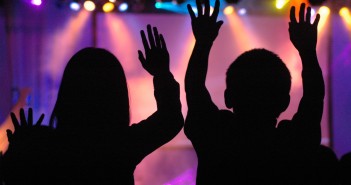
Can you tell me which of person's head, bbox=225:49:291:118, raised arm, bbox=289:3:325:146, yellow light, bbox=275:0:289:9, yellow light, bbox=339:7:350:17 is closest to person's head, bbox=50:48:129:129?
person's head, bbox=225:49:291:118

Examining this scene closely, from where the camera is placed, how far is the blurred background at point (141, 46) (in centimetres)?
470

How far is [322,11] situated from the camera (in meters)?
5.11

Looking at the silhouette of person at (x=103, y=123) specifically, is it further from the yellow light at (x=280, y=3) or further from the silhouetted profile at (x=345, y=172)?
the yellow light at (x=280, y=3)

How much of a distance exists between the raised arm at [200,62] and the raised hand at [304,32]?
239 mm

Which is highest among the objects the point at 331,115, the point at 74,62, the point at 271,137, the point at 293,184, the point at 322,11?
the point at 322,11

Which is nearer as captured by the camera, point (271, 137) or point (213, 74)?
point (271, 137)

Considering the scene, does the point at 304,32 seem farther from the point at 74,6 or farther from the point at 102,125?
the point at 74,6

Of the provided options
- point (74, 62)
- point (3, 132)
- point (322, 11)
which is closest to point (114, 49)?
point (3, 132)

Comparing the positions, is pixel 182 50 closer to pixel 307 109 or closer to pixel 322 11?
pixel 322 11

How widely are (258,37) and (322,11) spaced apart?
945 mm

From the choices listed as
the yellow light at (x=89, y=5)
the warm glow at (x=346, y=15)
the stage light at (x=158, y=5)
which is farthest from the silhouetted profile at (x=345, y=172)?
the warm glow at (x=346, y=15)

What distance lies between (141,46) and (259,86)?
3.95m

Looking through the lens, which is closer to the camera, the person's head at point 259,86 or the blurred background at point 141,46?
the person's head at point 259,86

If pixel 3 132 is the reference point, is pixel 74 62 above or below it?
above
